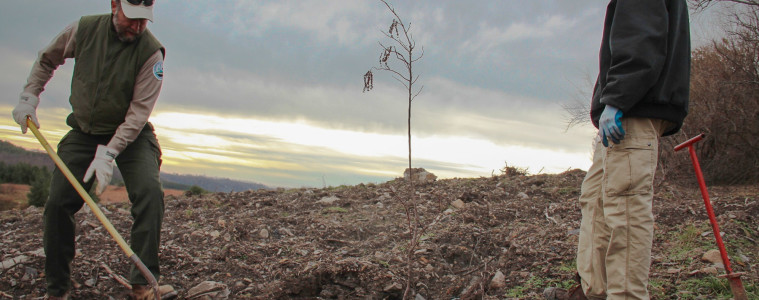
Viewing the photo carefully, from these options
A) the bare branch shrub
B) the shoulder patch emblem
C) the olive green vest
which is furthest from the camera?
the bare branch shrub

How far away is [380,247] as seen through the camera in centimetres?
451

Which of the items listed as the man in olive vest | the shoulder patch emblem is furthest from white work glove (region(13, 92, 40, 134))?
the shoulder patch emblem

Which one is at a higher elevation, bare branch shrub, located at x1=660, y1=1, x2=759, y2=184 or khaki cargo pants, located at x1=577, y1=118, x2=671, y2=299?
bare branch shrub, located at x1=660, y1=1, x2=759, y2=184

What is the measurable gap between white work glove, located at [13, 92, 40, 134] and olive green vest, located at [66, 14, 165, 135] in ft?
1.17

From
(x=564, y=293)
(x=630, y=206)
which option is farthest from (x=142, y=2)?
(x=564, y=293)

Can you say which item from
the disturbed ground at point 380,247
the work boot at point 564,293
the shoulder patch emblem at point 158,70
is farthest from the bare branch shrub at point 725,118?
the shoulder patch emblem at point 158,70

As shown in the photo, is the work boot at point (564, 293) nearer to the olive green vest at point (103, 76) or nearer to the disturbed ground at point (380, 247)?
the disturbed ground at point (380, 247)

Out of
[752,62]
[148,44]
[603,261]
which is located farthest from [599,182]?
[752,62]

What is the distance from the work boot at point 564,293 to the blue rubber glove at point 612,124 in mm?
1027

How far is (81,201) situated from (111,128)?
1.73 ft

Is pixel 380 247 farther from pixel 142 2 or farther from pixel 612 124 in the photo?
pixel 142 2

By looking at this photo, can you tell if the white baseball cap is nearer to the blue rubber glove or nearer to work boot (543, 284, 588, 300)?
the blue rubber glove

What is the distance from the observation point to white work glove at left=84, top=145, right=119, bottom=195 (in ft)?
10.7

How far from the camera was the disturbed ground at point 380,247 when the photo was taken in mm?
3629
